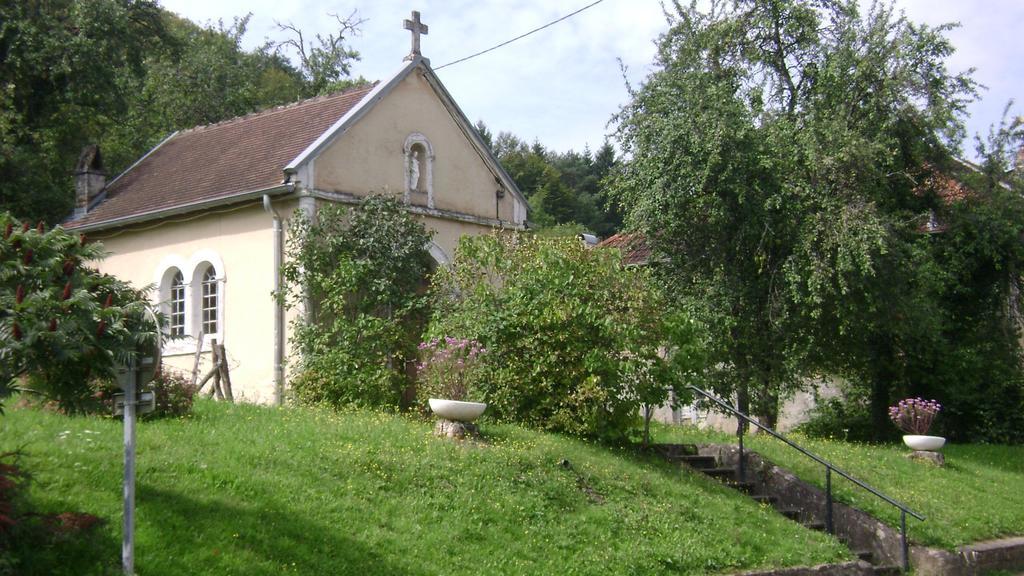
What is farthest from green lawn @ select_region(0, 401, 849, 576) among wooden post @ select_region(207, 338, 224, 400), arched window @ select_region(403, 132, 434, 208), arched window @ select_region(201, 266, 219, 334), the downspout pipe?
arched window @ select_region(403, 132, 434, 208)

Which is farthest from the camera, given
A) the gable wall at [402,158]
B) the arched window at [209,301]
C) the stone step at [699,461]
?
the arched window at [209,301]

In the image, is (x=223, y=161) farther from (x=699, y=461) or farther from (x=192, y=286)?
(x=699, y=461)

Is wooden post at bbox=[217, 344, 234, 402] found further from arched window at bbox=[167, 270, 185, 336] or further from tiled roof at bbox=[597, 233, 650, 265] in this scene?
tiled roof at bbox=[597, 233, 650, 265]

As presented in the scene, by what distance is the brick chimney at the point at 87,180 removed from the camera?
72.7 feet

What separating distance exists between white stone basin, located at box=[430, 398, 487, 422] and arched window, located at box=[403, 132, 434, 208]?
7.77 meters

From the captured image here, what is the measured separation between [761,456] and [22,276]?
11.2m

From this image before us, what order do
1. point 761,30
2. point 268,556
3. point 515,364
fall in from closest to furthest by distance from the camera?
point 268,556, point 515,364, point 761,30

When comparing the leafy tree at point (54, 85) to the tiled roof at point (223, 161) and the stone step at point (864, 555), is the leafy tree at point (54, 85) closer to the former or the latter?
the tiled roof at point (223, 161)

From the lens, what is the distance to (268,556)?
27.5 ft

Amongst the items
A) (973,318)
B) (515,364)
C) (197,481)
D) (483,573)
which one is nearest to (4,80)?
(515,364)

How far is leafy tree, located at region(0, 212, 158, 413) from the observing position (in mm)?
7234

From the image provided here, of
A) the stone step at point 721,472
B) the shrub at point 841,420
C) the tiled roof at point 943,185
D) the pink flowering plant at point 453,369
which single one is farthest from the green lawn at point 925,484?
the tiled roof at point 943,185

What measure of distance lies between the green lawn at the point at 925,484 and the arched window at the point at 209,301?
344 inches

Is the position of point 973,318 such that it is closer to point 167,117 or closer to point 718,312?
point 718,312
